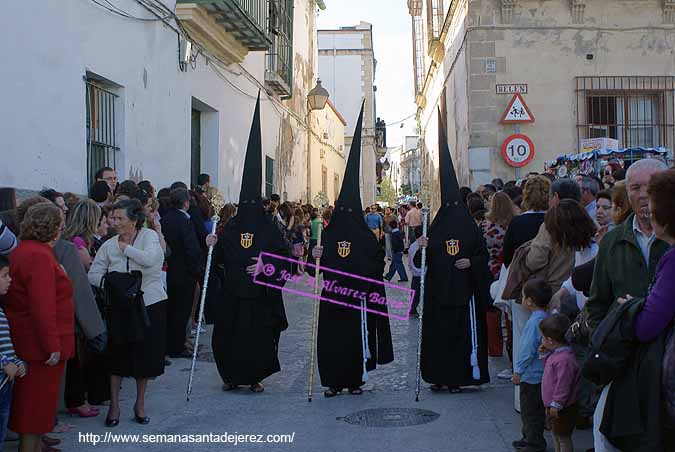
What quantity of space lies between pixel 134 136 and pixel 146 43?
4.71 ft

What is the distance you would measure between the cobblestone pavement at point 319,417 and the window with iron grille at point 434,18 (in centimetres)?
1582

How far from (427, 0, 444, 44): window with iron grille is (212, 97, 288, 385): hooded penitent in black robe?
15313 millimetres

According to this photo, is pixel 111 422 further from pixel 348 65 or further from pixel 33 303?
pixel 348 65

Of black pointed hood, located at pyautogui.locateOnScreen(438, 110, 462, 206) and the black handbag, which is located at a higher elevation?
black pointed hood, located at pyautogui.locateOnScreen(438, 110, 462, 206)

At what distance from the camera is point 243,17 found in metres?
13.6

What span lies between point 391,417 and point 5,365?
3020 millimetres

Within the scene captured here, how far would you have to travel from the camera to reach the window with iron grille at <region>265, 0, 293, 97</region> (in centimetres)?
1867

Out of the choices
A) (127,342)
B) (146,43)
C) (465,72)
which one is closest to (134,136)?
(146,43)

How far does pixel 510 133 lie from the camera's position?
50.1 ft

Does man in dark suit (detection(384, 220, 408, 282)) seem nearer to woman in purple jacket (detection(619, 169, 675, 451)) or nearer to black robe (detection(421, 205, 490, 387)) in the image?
black robe (detection(421, 205, 490, 387))

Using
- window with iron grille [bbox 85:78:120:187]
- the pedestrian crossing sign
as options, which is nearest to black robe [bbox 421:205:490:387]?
window with iron grille [bbox 85:78:120:187]

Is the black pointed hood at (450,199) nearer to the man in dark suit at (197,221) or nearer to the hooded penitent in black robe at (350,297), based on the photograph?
the hooded penitent in black robe at (350,297)

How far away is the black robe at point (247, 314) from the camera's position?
723 cm

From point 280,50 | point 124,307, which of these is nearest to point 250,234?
point 124,307
